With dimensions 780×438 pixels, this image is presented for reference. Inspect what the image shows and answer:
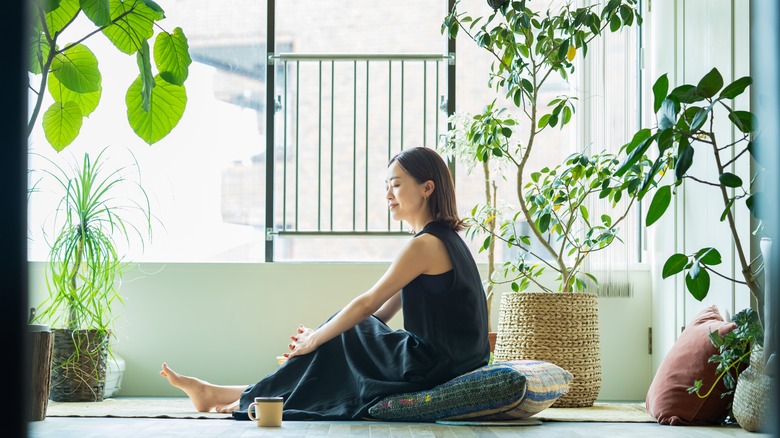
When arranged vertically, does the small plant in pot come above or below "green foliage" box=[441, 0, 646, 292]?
below

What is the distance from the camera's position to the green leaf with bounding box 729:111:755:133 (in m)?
2.22

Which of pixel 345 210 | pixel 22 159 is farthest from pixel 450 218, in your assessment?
pixel 22 159

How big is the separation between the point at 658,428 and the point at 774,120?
259 centimetres

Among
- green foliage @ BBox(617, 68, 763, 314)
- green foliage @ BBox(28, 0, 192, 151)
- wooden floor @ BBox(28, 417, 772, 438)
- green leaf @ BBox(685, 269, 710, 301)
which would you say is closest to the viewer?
green foliage @ BBox(28, 0, 192, 151)

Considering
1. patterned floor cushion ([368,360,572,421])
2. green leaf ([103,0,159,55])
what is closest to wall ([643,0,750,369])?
patterned floor cushion ([368,360,572,421])

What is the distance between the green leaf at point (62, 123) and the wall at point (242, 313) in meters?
1.68

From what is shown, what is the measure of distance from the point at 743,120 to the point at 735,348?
721 millimetres

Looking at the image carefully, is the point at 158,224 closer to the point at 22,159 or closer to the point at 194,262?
the point at 194,262

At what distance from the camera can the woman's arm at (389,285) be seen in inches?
111

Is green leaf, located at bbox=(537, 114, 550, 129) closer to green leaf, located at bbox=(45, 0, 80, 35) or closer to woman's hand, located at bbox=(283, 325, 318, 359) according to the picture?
woman's hand, located at bbox=(283, 325, 318, 359)

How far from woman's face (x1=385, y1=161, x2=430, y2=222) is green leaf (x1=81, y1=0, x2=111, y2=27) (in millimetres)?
1238

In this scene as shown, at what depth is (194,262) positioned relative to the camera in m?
4.00

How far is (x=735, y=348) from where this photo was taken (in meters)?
2.57

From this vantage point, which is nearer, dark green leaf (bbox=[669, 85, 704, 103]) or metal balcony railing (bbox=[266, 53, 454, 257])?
dark green leaf (bbox=[669, 85, 704, 103])
